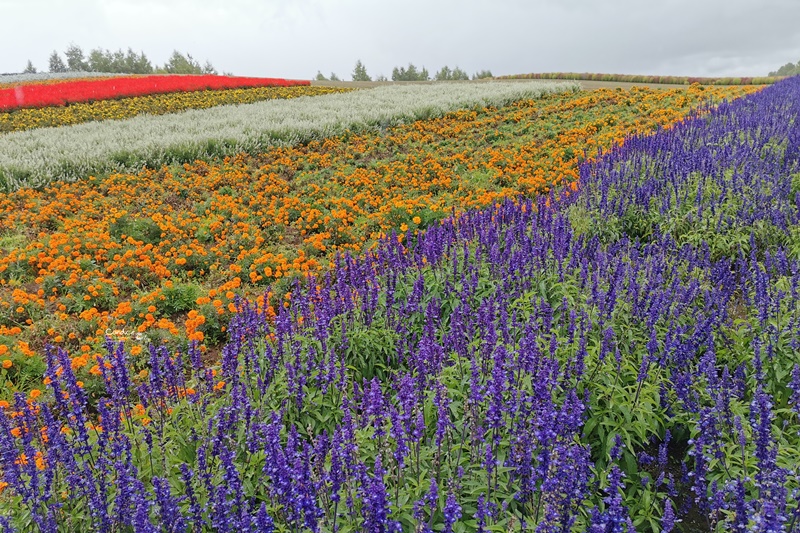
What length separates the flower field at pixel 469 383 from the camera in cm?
281

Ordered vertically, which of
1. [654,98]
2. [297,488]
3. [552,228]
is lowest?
[297,488]

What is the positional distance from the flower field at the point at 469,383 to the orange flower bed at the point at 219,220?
13cm

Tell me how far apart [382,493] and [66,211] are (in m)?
10.8

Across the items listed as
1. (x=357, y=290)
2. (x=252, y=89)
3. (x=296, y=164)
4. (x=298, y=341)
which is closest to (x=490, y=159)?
(x=296, y=164)

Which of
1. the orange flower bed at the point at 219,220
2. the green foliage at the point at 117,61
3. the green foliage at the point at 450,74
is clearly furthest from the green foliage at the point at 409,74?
the orange flower bed at the point at 219,220

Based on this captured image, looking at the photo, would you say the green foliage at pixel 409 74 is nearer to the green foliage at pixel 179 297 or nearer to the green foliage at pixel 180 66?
the green foliage at pixel 180 66

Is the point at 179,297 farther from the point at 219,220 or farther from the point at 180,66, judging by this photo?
the point at 180,66

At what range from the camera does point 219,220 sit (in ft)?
31.6

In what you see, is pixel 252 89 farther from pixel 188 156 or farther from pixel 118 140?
pixel 188 156

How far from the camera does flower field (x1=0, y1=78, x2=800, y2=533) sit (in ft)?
9.21

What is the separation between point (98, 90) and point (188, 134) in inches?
620

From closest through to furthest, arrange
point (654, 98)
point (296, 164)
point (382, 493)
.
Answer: point (382, 493), point (296, 164), point (654, 98)

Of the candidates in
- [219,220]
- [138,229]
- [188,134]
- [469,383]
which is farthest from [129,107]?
[469,383]

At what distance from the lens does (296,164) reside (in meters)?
14.0
